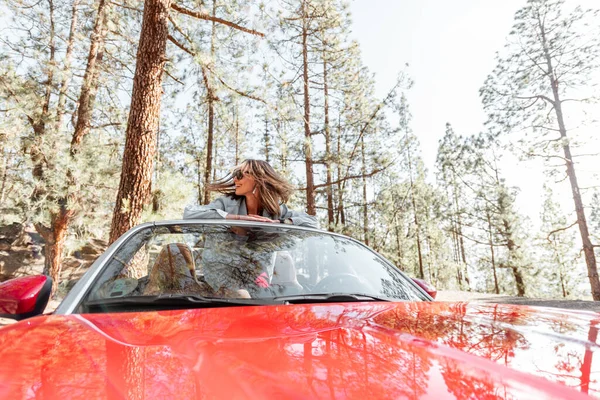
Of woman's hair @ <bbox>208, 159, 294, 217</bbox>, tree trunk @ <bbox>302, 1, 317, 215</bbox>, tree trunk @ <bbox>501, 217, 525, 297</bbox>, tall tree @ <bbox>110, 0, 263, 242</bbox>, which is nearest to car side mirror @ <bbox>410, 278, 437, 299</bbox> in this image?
woman's hair @ <bbox>208, 159, 294, 217</bbox>

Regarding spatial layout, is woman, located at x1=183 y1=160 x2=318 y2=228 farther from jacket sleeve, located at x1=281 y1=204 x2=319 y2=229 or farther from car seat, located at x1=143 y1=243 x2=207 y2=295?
car seat, located at x1=143 y1=243 x2=207 y2=295

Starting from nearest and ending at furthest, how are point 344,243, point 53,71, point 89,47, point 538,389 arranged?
point 538,389 < point 344,243 < point 53,71 < point 89,47

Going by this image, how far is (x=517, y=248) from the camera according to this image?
61.3 feet

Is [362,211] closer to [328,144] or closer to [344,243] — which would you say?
[328,144]

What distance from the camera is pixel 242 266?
169 centimetres

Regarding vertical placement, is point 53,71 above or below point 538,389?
above

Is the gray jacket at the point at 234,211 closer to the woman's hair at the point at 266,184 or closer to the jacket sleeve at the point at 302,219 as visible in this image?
the jacket sleeve at the point at 302,219

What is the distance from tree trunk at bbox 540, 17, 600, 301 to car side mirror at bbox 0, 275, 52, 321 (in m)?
14.0

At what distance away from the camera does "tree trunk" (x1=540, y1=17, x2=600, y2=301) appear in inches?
424

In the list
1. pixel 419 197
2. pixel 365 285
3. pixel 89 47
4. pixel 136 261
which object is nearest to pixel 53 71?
pixel 89 47

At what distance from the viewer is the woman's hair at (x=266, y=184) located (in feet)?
9.13

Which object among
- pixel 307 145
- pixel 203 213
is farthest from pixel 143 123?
pixel 307 145

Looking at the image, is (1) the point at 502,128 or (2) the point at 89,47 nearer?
(2) the point at 89,47

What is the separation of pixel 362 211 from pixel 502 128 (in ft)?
22.2
